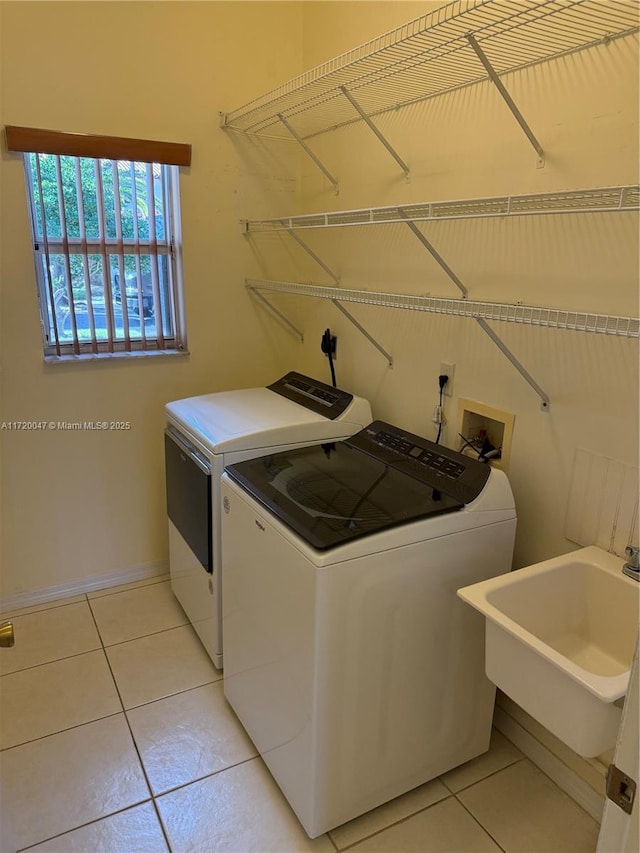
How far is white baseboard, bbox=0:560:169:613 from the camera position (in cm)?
250

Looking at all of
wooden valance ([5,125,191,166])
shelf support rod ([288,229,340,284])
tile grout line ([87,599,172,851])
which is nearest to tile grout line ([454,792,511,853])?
tile grout line ([87,599,172,851])

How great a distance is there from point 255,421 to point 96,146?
1.25m

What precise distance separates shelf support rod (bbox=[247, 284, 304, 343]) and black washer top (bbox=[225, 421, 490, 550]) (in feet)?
3.23

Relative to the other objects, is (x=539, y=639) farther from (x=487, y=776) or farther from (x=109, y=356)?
(x=109, y=356)

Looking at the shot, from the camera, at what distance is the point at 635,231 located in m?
A: 1.37

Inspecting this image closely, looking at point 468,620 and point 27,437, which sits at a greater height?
point 27,437

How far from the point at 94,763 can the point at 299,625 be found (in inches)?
36.6

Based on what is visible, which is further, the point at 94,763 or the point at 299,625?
the point at 94,763

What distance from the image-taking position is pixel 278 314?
2.80 metres

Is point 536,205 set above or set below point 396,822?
above

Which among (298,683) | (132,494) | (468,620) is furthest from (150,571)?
(468,620)

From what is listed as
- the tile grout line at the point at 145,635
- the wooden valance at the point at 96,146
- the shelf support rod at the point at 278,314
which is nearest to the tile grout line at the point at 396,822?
the tile grout line at the point at 145,635

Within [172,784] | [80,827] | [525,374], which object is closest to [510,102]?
[525,374]

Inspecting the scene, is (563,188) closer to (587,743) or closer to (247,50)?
(587,743)
